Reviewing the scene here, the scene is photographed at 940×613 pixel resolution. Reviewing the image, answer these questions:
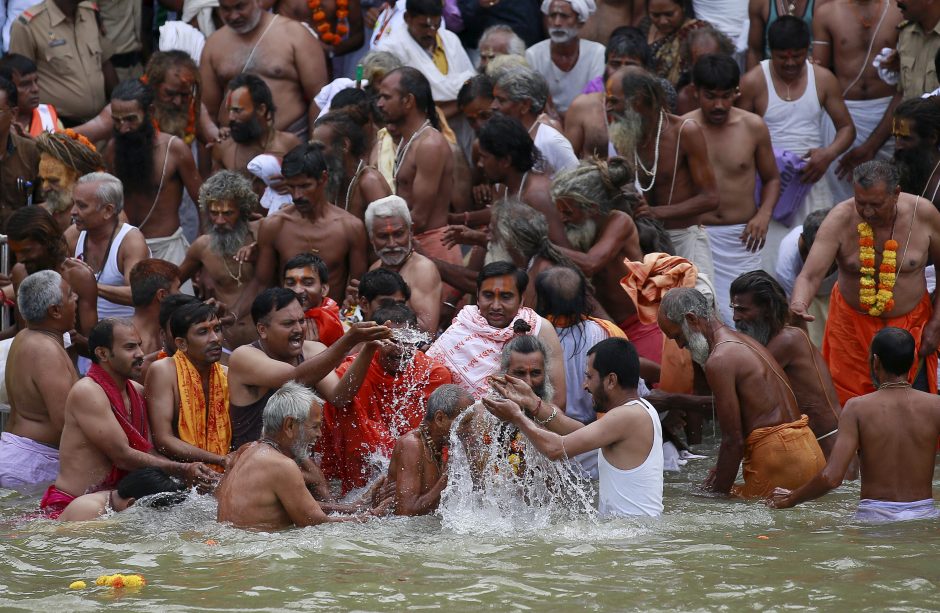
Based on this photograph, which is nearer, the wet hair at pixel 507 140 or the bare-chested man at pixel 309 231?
the bare-chested man at pixel 309 231

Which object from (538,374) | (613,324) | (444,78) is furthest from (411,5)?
(538,374)

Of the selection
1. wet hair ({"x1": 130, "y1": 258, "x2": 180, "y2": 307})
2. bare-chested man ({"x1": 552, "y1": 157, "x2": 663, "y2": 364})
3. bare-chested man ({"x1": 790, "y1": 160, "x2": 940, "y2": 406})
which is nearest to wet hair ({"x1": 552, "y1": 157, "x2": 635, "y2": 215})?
bare-chested man ({"x1": 552, "y1": 157, "x2": 663, "y2": 364})

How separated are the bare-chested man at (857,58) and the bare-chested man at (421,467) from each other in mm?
4350

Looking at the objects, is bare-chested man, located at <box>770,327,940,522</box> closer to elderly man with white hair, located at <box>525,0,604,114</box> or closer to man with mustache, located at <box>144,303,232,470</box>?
man with mustache, located at <box>144,303,232,470</box>

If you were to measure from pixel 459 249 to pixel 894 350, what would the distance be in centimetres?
342

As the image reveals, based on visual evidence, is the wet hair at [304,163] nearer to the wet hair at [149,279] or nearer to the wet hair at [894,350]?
the wet hair at [149,279]

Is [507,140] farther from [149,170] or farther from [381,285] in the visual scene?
[149,170]

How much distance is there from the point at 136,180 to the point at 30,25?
6.42 ft

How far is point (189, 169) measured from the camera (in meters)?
9.69

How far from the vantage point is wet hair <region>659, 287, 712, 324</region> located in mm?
7164

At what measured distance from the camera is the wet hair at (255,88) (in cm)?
952

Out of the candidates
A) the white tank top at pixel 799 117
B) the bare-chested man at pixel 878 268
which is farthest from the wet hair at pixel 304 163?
the white tank top at pixel 799 117

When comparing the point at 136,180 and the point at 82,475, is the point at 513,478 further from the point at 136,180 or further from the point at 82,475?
the point at 136,180

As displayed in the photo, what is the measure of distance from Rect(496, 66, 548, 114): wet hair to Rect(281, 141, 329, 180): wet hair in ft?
4.89
